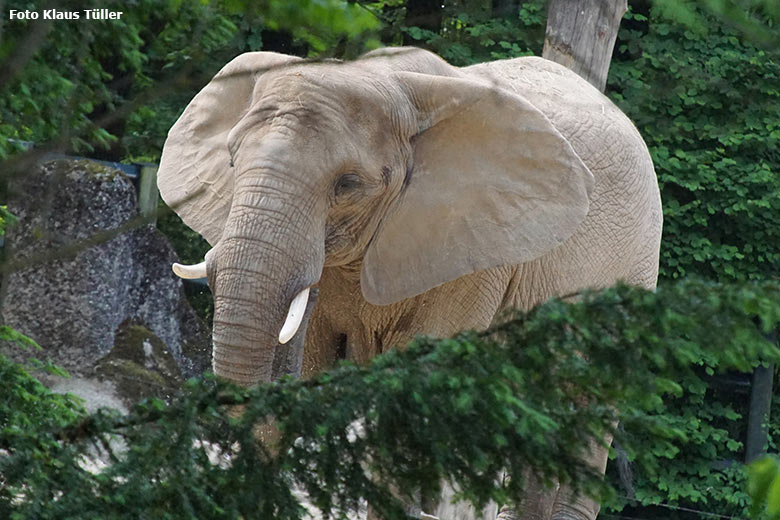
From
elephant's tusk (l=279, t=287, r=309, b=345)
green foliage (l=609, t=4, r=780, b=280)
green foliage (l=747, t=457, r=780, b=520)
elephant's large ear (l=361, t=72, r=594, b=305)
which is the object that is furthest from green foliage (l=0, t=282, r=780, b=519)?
green foliage (l=609, t=4, r=780, b=280)

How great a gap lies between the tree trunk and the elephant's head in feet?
7.35

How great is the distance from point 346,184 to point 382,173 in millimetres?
146

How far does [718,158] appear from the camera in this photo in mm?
10266

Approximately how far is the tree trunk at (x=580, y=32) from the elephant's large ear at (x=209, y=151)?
2.55 metres

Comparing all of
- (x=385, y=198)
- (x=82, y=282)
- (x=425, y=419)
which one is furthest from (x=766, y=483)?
(x=82, y=282)

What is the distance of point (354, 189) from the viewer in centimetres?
412

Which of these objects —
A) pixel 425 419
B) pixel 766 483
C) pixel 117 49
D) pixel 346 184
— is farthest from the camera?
pixel 346 184

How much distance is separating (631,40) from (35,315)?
5033mm

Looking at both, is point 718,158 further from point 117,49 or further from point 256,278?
point 117,49

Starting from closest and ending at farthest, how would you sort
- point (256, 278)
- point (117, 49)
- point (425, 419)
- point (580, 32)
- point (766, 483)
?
point (766, 483) → point (425, 419) → point (117, 49) → point (256, 278) → point (580, 32)

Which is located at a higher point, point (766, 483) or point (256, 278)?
point (766, 483)

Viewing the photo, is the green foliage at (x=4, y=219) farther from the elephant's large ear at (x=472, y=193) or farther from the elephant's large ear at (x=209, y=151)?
the elephant's large ear at (x=472, y=193)

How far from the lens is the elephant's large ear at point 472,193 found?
170 inches

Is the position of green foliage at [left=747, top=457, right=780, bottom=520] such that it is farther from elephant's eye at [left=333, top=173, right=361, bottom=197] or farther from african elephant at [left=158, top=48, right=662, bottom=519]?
elephant's eye at [left=333, top=173, right=361, bottom=197]
